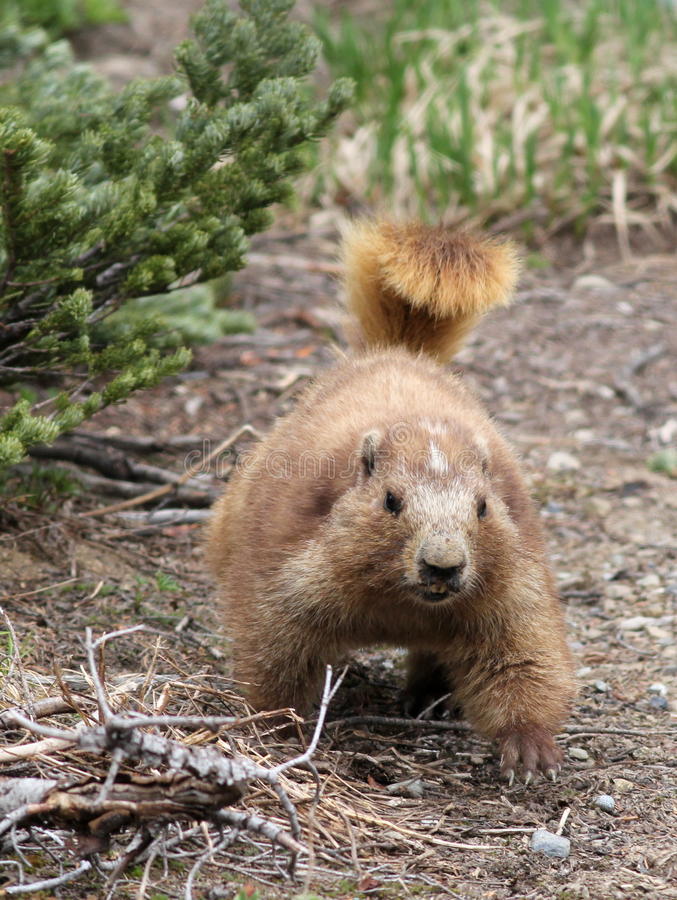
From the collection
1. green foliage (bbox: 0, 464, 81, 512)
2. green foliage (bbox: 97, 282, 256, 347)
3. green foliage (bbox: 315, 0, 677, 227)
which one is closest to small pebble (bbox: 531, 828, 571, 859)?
green foliage (bbox: 0, 464, 81, 512)

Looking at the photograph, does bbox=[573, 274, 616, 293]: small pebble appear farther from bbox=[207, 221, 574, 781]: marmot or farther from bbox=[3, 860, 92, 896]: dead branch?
bbox=[3, 860, 92, 896]: dead branch

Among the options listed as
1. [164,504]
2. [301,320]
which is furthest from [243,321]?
[164,504]

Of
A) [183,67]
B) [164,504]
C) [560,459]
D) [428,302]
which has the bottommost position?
[560,459]

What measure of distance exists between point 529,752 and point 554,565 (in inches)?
85.4

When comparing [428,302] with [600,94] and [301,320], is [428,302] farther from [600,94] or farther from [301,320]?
[600,94]

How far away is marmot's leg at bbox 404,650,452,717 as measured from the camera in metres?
4.71

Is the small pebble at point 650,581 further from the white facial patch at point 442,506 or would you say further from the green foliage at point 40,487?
the green foliage at point 40,487

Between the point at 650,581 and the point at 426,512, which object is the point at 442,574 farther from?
the point at 650,581

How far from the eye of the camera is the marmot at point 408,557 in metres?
3.95

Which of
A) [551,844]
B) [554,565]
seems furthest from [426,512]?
[554,565]

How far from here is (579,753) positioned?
4469 millimetres

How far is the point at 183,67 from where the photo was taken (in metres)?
4.81

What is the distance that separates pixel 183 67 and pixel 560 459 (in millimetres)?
3614

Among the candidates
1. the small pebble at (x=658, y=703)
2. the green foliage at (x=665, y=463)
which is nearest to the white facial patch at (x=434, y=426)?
the small pebble at (x=658, y=703)
